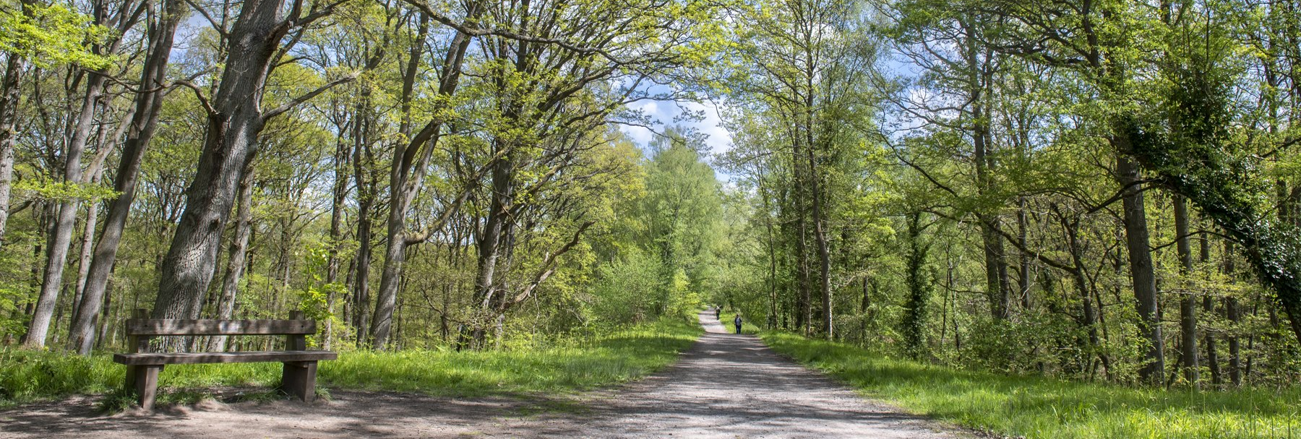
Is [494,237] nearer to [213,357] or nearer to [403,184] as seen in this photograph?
[403,184]

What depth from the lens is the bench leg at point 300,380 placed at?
550cm

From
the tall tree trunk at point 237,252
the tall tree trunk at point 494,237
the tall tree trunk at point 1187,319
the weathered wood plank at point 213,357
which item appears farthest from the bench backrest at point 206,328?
the tall tree trunk at point 1187,319

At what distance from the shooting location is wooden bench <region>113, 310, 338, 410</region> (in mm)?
4680

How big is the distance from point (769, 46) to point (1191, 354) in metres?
12.1

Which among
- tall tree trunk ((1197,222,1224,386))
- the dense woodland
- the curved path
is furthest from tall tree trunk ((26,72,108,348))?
tall tree trunk ((1197,222,1224,386))

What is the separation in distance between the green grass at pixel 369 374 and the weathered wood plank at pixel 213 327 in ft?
1.74

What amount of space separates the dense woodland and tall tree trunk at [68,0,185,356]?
6cm

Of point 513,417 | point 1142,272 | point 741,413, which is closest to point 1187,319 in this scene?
point 1142,272

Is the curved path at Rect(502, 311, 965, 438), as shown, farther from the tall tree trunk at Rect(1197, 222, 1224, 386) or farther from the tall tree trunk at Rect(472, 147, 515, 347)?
the tall tree trunk at Rect(1197, 222, 1224, 386)

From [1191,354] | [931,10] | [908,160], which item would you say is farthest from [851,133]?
[1191,354]

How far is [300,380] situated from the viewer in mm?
5555

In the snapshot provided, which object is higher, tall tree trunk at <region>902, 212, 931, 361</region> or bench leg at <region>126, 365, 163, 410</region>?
tall tree trunk at <region>902, 212, 931, 361</region>

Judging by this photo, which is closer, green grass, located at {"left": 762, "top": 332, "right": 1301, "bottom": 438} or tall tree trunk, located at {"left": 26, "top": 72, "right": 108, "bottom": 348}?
green grass, located at {"left": 762, "top": 332, "right": 1301, "bottom": 438}

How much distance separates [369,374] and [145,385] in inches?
97.6
